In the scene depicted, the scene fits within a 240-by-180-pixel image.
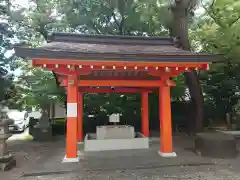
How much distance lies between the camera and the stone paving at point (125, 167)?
509 cm

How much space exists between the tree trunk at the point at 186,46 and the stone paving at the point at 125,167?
3.74m

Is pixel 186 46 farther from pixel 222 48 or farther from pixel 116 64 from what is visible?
pixel 116 64

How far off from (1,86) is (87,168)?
7.51m

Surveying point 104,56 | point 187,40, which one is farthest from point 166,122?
point 187,40

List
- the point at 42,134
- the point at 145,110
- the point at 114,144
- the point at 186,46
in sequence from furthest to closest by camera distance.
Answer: the point at 42,134 < the point at 186,46 < the point at 145,110 < the point at 114,144

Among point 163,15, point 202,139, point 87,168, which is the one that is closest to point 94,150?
point 87,168

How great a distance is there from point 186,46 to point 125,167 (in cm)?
649

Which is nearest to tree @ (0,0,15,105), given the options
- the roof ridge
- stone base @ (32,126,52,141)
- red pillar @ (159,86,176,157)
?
stone base @ (32,126,52,141)

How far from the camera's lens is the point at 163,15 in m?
11.5

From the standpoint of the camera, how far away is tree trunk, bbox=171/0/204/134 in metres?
10.2

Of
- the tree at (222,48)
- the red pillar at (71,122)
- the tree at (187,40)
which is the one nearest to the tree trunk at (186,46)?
the tree at (187,40)

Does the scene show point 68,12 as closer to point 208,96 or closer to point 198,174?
point 208,96

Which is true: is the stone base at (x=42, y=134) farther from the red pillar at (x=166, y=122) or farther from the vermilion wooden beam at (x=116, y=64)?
the red pillar at (x=166, y=122)

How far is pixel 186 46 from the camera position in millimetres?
10102
